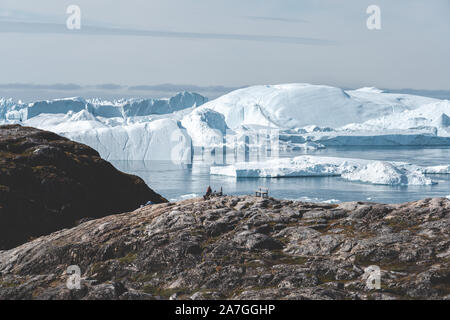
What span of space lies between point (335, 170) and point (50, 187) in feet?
328

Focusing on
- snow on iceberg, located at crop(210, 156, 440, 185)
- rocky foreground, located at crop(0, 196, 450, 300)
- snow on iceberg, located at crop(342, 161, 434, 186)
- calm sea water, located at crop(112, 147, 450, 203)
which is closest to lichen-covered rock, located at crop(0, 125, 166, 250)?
rocky foreground, located at crop(0, 196, 450, 300)

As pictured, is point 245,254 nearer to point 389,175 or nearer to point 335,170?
point 389,175

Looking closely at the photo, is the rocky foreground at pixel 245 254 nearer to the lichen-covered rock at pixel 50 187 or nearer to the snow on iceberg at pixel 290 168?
the lichen-covered rock at pixel 50 187

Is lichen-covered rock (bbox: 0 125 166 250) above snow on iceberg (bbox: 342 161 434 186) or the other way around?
above

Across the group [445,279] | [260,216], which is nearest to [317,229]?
[260,216]

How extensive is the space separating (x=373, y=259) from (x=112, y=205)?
2974 centimetres

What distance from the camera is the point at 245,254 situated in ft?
105

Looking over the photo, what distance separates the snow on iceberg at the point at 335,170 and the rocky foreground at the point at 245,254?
88.0 meters

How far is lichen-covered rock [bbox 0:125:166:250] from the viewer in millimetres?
47312

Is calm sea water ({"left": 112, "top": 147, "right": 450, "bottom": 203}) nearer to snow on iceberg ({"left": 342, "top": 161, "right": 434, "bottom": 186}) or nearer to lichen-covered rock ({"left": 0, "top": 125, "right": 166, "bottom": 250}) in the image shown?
→ snow on iceberg ({"left": 342, "top": 161, "right": 434, "bottom": 186})

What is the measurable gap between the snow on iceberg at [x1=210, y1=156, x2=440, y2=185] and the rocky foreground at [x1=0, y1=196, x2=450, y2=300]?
289ft

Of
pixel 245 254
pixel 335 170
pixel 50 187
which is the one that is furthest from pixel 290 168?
pixel 245 254

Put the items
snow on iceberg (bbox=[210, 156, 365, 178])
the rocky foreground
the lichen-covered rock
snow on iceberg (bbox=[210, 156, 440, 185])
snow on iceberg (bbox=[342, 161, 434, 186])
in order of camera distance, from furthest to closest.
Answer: snow on iceberg (bbox=[210, 156, 365, 178]), snow on iceberg (bbox=[210, 156, 440, 185]), snow on iceberg (bbox=[342, 161, 434, 186]), the lichen-covered rock, the rocky foreground
